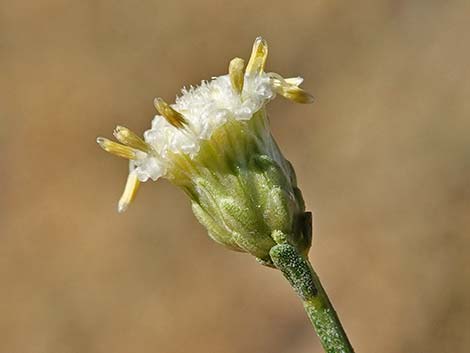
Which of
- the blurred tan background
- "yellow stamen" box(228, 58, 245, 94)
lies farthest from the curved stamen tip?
the blurred tan background

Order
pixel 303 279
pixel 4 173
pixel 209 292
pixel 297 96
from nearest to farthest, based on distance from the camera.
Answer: pixel 303 279, pixel 297 96, pixel 209 292, pixel 4 173

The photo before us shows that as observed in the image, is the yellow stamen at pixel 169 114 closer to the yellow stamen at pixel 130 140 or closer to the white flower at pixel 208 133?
the white flower at pixel 208 133

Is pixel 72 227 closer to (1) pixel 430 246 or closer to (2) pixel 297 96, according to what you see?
(1) pixel 430 246

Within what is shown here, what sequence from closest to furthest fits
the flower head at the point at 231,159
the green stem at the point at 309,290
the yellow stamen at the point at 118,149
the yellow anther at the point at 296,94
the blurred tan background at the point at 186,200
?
the green stem at the point at 309,290 → the flower head at the point at 231,159 → the yellow anther at the point at 296,94 → the yellow stamen at the point at 118,149 → the blurred tan background at the point at 186,200

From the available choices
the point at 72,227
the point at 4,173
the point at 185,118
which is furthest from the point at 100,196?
the point at 185,118

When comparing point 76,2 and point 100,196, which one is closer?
point 100,196

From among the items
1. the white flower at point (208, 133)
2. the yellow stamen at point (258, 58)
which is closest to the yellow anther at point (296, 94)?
the white flower at point (208, 133)
